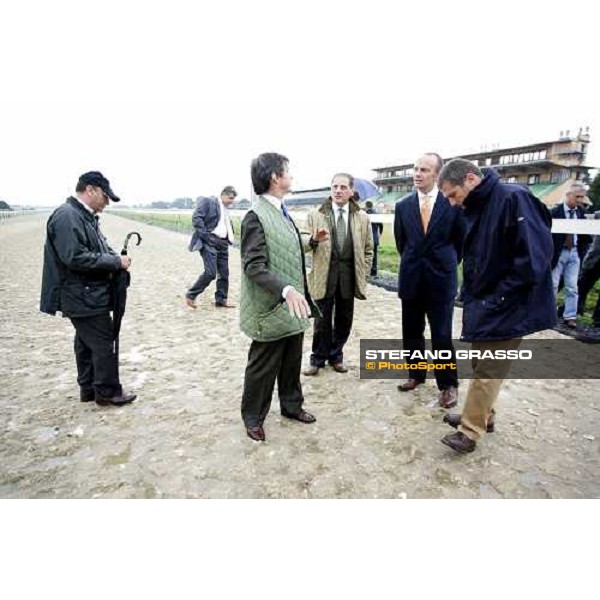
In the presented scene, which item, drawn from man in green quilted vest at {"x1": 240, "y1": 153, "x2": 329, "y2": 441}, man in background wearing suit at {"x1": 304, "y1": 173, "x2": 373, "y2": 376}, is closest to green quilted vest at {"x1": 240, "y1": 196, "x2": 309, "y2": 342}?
man in green quilted vest at {"x1": 240, "y1": 153, "x2": 329, "y2": 441}

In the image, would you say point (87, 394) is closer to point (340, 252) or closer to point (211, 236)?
point (340, 252)

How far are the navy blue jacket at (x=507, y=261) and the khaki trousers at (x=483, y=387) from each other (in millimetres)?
120

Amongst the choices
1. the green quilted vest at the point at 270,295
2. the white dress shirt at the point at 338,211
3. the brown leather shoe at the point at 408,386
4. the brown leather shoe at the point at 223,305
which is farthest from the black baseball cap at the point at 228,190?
the brown leather shoe at the point at 408,386

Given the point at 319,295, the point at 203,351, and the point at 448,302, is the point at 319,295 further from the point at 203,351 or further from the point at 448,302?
the point at 203,351

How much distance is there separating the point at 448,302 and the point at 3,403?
154 inches

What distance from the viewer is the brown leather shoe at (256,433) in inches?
114

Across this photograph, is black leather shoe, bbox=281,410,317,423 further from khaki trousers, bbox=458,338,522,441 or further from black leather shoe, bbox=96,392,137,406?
black leather shoe, bbox=96,392,137,406

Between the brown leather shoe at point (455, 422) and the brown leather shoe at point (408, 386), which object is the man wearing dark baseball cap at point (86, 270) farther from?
the brown leather shoe at point (455, 422)

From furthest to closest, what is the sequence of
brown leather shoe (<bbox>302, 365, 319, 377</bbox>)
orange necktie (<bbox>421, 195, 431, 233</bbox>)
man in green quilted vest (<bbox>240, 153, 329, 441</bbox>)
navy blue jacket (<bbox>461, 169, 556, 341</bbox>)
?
1. brown leather shoe (<bbox>302, 365, 319, 377</bbox>)
2. orange necktie (<bbox>421, 195, 431, 233</bbox>)
3. man in green quilted vest (<bbox>240, 153, 329, 441</bbox>)
4. navy blue jacket (<bbox>461, 169, 556, 341</bbox>)

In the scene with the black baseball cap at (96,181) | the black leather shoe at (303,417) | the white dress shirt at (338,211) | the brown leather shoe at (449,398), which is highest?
the black baseball cap at (96,181)

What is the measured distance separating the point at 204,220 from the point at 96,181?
387 centimetres

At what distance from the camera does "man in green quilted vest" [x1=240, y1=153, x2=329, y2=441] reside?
255cm

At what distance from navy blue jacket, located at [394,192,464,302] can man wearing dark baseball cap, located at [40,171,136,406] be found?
7.59ft

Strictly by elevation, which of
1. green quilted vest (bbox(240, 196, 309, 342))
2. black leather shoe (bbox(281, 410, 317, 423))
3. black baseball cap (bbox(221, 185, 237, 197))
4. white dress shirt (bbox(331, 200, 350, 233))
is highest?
black baseball cap (bbox(221, 185, 237, 197))
